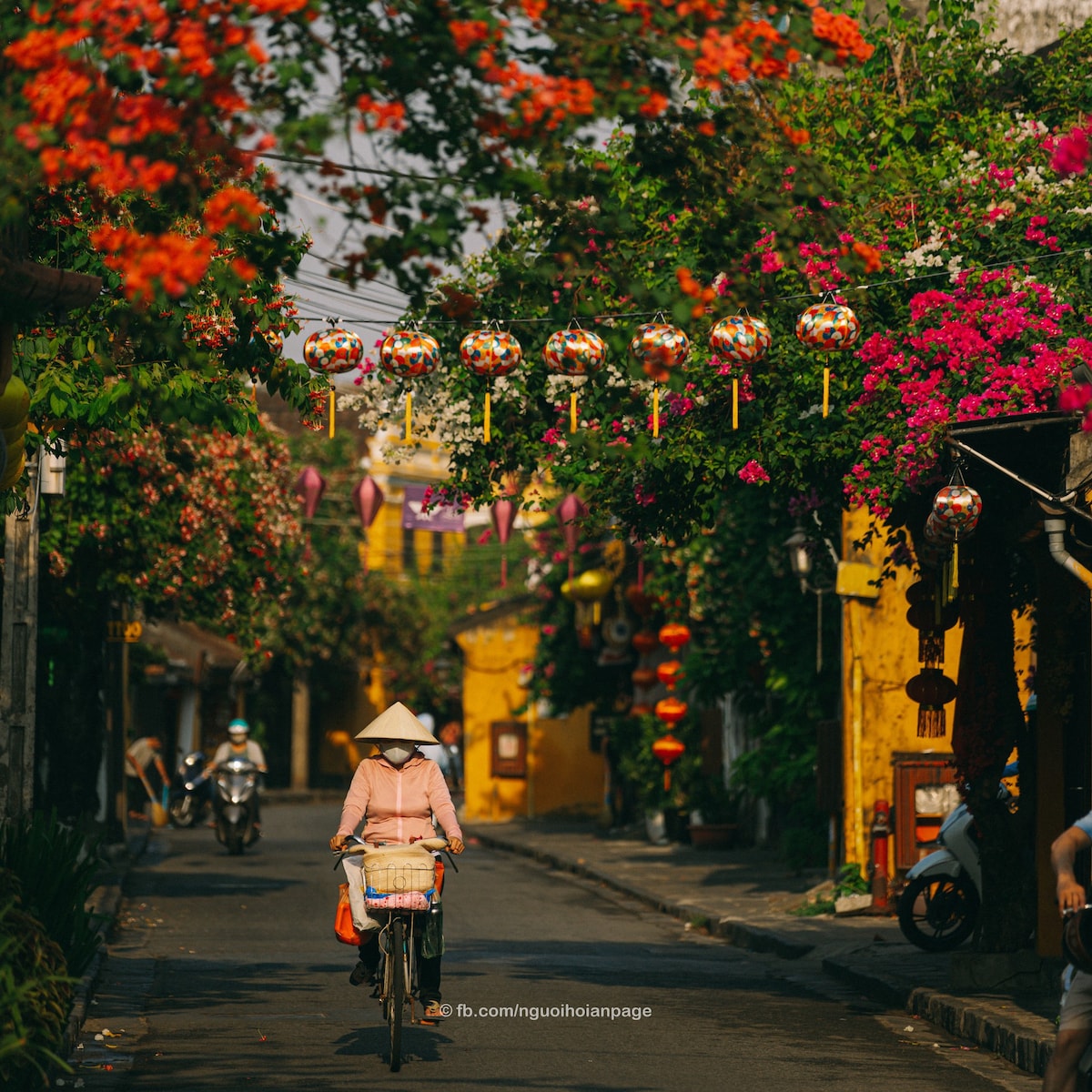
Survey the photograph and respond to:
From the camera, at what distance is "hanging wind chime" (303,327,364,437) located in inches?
534

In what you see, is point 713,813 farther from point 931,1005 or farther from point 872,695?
point 931,1005

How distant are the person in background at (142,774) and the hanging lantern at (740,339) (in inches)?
941

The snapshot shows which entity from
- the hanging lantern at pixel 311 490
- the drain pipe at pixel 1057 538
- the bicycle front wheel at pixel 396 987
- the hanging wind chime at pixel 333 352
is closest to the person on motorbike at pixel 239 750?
the hanging lantern at pixel 311 490

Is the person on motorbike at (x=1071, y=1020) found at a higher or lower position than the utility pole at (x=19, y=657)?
lower

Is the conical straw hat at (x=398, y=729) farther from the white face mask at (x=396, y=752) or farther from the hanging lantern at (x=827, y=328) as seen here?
the hanging lantern at (x=827, y=328)

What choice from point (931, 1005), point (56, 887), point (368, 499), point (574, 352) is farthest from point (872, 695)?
point (56, 887)

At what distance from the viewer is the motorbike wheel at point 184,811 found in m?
37.8

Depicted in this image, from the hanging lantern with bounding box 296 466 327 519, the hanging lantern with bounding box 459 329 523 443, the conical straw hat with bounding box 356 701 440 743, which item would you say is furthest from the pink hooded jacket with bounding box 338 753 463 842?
the hanging lantern with bounding box 296 466 327 519

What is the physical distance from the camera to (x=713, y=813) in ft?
100

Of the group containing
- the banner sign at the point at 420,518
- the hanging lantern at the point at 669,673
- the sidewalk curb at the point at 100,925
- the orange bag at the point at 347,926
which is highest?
the banner sign at the point at 420,518

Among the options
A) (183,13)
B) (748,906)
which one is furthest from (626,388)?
(183,13)

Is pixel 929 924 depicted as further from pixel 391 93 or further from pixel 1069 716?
pixel 391 93

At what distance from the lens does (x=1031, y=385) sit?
13.0 metres

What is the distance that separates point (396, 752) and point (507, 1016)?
77.4 inches
